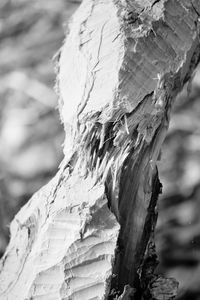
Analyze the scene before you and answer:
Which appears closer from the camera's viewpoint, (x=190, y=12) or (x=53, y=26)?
(x=190, y=12)

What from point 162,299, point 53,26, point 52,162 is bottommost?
point 162,299

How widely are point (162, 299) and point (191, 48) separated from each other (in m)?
0.41

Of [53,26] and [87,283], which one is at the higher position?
[53,26]

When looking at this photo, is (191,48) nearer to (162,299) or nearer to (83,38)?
A: (83,38)

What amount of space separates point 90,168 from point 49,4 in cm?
118

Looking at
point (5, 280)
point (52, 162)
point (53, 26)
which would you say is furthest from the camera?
point (53, 26)

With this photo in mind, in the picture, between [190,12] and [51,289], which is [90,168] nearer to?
[51,289]

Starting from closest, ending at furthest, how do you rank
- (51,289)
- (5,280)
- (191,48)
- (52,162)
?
(51,289)
(5,280)
(191,48)
(52,162)

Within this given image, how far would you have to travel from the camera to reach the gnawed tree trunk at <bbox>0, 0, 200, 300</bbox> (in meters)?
0.75

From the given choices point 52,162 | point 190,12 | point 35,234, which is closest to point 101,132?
point 35,234

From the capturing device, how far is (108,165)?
80 centimetres

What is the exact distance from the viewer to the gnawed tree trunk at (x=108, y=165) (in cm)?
75

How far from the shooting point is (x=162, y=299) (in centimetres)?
86

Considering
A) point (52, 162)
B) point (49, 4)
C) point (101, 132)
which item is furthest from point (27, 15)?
point (101, 132)
